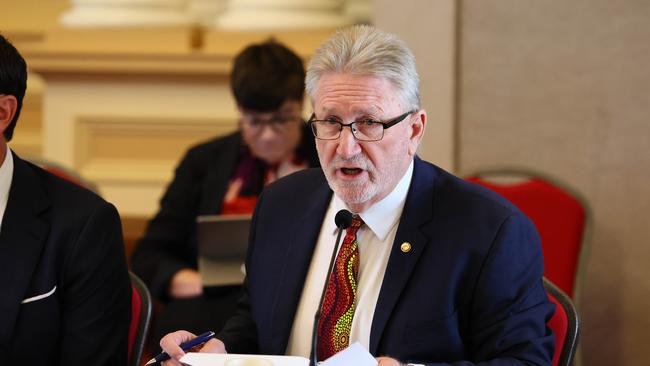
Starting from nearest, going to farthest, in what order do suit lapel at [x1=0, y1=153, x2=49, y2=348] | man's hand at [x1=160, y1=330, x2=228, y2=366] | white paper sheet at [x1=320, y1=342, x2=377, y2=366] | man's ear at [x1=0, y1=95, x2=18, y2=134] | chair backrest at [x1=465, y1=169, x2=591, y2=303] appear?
white paper sheet at [x1=320, y1=342, x2=377, y2=366] < man's hand at [x1=160, y1=330, x2=228, y2=366] < suit lapel at [x1=0, y1=153, x2=49, y2=348] < man's ear at [x1=0, y1=95, x2=18, y2=134] < chair backrest at [x1=465, y1=169, x2=591, y2=303]

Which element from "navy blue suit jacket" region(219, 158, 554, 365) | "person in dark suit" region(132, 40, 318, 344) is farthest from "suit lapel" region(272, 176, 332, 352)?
"person in dark suit" region(132, 40, 318, 344)

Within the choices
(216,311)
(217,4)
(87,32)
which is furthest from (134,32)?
(216,311)

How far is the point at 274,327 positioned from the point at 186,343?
0.28 m

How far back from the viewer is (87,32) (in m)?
5.57

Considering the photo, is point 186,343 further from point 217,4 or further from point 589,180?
point 217,4

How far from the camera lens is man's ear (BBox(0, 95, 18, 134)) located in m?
2.43

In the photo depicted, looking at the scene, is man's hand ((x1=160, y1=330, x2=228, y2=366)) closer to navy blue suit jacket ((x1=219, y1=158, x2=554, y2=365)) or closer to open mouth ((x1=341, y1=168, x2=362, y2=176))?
navy blue suit jacket ((x1=219, y1=158, x2=554, y2=365))

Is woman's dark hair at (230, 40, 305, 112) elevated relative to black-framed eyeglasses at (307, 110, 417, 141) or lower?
lower

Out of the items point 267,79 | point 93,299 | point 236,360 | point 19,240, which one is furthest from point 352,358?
point 267,79

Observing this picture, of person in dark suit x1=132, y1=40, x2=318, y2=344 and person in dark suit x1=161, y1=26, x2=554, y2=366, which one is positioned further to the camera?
person in dark suit x1=132, y1=40, x2=318, y2=344

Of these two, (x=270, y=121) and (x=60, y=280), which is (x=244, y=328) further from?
(x=270, y=121)

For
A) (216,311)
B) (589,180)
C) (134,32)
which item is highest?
(134,32)

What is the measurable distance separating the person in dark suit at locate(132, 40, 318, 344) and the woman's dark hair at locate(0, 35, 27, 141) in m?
1.51

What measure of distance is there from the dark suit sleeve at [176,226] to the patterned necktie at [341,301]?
1673 millimetres
